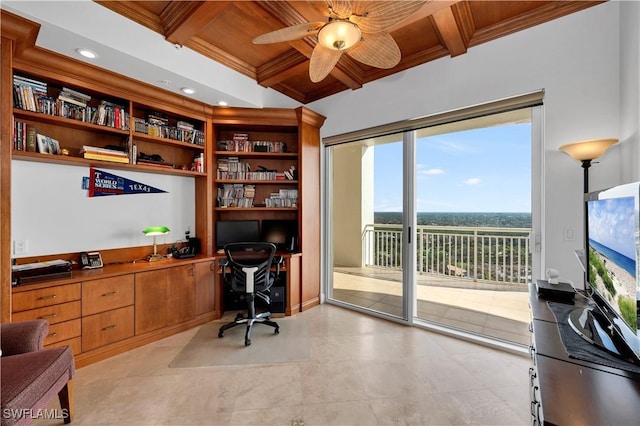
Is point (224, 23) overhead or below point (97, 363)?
overhead

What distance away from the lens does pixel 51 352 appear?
1521mm

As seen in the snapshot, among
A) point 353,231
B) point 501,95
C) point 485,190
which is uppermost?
point 501,95

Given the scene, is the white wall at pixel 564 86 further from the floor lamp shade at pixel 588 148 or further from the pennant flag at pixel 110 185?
the pennant flag at pixel 110 185

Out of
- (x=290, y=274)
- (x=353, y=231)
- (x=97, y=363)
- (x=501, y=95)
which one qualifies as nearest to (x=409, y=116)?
(x=501, y=95)

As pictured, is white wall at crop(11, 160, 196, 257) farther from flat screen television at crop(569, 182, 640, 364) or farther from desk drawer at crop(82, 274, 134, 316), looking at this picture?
flat screen television at crop(569, 182, 640, 364)

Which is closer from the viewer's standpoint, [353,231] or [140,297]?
[140,297]

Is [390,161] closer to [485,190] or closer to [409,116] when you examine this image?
[409,116]

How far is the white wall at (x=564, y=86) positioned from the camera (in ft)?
6.34

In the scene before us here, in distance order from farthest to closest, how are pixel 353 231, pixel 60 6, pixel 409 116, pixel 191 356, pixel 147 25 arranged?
1. pixel 353 231
2. pixel 409 116
3. pixel 191 356
4. pixel 147 25
5. pixel 60 6

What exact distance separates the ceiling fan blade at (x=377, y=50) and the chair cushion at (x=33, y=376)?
255 centimetres

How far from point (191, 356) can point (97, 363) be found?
75 cm

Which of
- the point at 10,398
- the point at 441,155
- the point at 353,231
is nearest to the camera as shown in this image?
the point at 10,398

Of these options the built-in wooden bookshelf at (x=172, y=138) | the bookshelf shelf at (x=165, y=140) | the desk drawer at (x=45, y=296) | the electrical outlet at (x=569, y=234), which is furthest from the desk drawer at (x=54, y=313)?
the electrical outlet at (x=569, y=234)

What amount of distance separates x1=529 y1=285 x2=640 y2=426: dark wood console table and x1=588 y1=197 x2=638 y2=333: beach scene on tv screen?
0.18m
